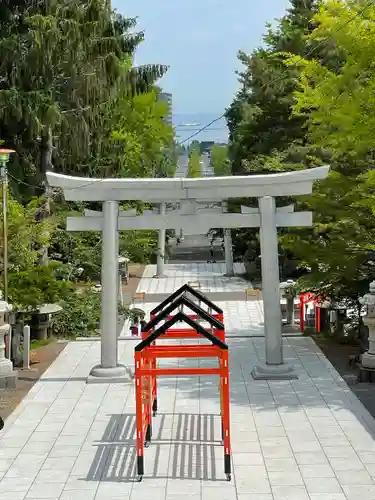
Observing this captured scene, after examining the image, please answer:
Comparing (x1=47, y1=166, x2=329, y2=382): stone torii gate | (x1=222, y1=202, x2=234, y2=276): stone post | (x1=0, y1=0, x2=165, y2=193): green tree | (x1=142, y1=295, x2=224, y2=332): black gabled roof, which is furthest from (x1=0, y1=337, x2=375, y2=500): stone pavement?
(x1=222, y1=202, x2=234, y2=276): stone post

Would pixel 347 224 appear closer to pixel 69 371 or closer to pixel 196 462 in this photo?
pixel 69 371

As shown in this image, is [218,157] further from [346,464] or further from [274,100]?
[346,464]

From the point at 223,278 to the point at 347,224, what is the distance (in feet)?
68.1

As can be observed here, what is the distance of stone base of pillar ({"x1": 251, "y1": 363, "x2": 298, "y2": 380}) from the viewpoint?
1391cm

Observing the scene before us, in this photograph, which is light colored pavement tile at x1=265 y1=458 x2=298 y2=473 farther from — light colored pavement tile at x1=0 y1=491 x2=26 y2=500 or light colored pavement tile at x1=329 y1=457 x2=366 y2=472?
light colored pavement tile at x1=0 y1=491 x2=26 y2=500

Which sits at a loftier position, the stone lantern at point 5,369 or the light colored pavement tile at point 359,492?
the stone lantern at point 5,369

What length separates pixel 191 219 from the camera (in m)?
14.2

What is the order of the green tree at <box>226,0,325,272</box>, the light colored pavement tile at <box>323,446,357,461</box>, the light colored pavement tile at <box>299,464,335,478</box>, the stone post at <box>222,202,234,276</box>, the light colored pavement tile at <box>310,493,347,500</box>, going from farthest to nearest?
the stone post at <box>222,202,234,276</box> < the green tree at <box>226,0,325,272</box> < the light colored pavement tile at <box>323,446,357,461</box> < the light colored pavement tile at <box>299,464,335,478</box> < the light colored pavement tile at <box>310,493,347,500</box>

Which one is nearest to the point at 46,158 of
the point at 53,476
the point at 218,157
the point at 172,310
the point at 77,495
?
the point at 172,310

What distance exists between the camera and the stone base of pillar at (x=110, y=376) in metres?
13.9

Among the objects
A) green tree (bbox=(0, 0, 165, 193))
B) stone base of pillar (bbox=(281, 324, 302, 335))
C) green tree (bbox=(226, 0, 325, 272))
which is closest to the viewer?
stone base of pillar (bbox=(281, 324, 302, 335))

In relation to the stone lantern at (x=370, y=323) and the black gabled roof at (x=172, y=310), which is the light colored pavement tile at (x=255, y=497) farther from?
the stone lantern at (x=370, y=323)

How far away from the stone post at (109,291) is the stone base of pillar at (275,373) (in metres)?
2.43

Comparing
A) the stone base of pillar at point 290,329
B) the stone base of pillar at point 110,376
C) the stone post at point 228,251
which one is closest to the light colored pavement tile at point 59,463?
the stone base of pillar at point 110,376
